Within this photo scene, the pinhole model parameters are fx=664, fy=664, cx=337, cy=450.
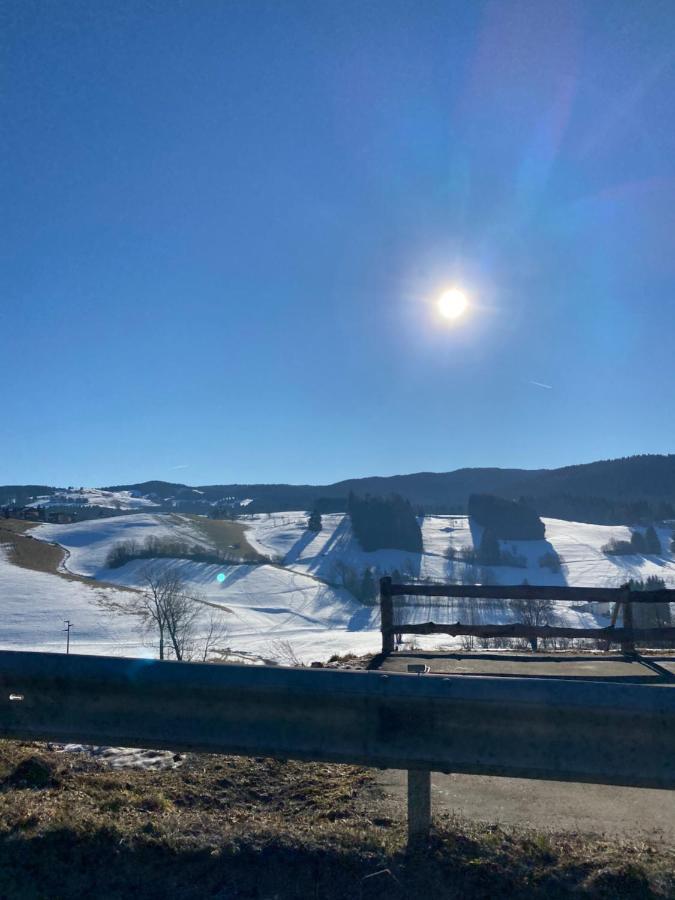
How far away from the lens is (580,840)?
352 cm

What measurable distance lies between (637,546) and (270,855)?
182 m

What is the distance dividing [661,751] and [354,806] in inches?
75.4

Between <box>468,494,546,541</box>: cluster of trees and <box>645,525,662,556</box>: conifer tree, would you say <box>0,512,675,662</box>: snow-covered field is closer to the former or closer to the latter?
<box>645,525,662,556</box>: conifer tree

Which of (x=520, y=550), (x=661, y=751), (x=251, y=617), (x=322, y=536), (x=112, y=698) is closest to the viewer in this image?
(x=661, y=751)

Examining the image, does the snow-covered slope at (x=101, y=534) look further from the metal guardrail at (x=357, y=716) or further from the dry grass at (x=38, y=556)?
the metal guardrail at (x=357, y=716)

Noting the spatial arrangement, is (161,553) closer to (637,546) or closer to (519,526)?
(519,526)

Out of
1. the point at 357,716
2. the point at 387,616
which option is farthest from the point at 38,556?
the point at 357,716

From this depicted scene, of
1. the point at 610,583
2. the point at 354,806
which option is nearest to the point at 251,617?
the point at 610,583

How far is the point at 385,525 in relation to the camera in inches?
7195

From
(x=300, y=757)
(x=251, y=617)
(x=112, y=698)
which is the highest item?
(x=112, y=698)

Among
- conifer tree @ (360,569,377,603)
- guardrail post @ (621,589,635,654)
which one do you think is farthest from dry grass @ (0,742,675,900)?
conifer tree @ (360,569,377,603)

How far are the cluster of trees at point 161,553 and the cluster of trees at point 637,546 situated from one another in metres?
92.7

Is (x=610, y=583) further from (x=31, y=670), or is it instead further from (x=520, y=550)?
(x=31, y=670)

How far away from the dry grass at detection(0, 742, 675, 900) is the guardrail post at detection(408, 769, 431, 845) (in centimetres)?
8
